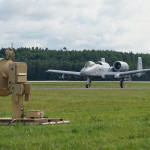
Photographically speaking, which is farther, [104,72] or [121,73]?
[104,72]

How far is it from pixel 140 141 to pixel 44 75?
597 ft

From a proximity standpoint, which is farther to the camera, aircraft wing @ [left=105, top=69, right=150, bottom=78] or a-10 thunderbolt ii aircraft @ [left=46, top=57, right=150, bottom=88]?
aircraft wing @ [left=105, top=69, right=150, bottom=78]

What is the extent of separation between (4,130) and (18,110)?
2.29 meters

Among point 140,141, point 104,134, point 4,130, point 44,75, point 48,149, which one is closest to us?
point 48,149

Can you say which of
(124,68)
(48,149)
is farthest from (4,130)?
(124,68)

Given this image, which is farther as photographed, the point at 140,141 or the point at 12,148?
the point at 140,141

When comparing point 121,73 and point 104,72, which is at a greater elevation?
point 104,72

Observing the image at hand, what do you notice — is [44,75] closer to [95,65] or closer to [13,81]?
[95,65]

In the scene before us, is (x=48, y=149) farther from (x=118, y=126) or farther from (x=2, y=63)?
(x=2, y=63)

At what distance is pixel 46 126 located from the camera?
573 inches

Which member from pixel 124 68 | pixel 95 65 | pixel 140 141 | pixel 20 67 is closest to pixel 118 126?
pixel 140 141

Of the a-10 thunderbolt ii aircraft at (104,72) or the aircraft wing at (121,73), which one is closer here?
the a-10 thunderbolt ii aircraft at (104,72)

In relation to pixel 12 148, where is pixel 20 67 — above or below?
above

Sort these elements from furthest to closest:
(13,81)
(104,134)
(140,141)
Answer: (13,81), (104,134), (140,141)
